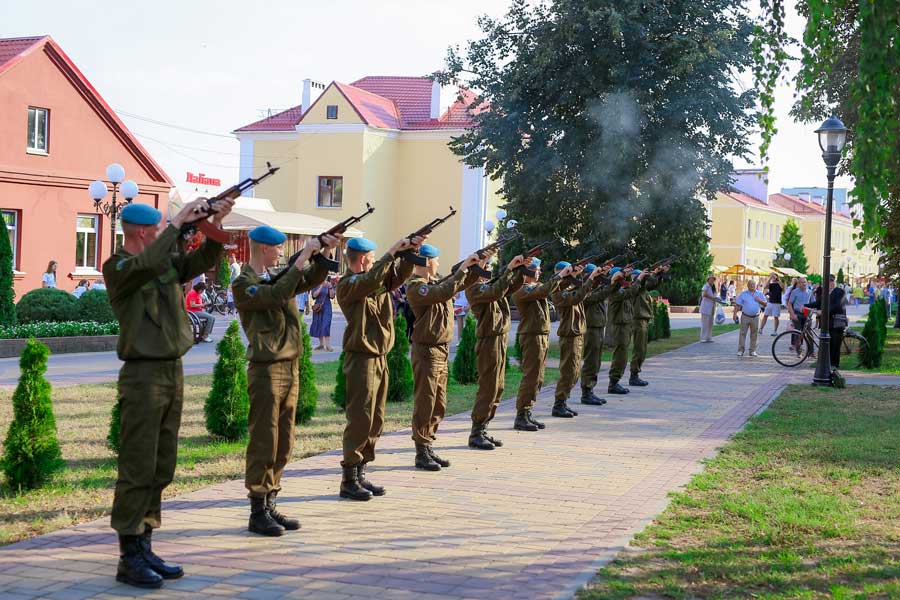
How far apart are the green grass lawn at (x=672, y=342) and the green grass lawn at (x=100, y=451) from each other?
7.88m

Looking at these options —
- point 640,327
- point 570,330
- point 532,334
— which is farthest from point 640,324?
point 532,334

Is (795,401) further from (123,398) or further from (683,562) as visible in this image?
(123,398)

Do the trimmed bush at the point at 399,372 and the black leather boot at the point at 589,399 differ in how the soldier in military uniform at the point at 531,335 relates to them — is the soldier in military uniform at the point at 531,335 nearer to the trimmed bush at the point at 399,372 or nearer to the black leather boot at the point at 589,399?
the trimmed bush at the point at 399,372

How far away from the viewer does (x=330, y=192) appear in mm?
49906

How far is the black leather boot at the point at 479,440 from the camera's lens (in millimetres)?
9789

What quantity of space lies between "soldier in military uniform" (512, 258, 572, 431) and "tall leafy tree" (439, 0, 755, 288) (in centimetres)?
1024

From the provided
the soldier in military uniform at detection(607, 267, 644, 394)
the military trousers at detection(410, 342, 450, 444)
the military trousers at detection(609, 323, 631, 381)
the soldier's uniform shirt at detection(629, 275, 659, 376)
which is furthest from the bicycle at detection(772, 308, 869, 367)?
the military trousers at detection(410, 342, 450, 444)

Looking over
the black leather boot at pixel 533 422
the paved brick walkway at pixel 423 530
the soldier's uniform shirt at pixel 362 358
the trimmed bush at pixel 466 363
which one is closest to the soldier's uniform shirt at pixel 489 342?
the paved brick walkway at pixel 423 530

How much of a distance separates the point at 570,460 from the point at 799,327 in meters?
14.1

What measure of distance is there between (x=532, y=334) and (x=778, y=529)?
4472mm

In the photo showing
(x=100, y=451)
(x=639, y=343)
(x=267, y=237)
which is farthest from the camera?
(x=639, y=343)

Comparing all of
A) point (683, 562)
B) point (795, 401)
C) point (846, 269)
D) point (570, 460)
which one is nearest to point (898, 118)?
point (683, 562)

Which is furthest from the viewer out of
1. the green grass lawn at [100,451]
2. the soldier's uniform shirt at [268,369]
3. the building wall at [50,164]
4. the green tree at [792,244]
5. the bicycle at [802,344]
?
the green tree at [792,244]

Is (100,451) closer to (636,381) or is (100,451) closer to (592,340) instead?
(592,340)
